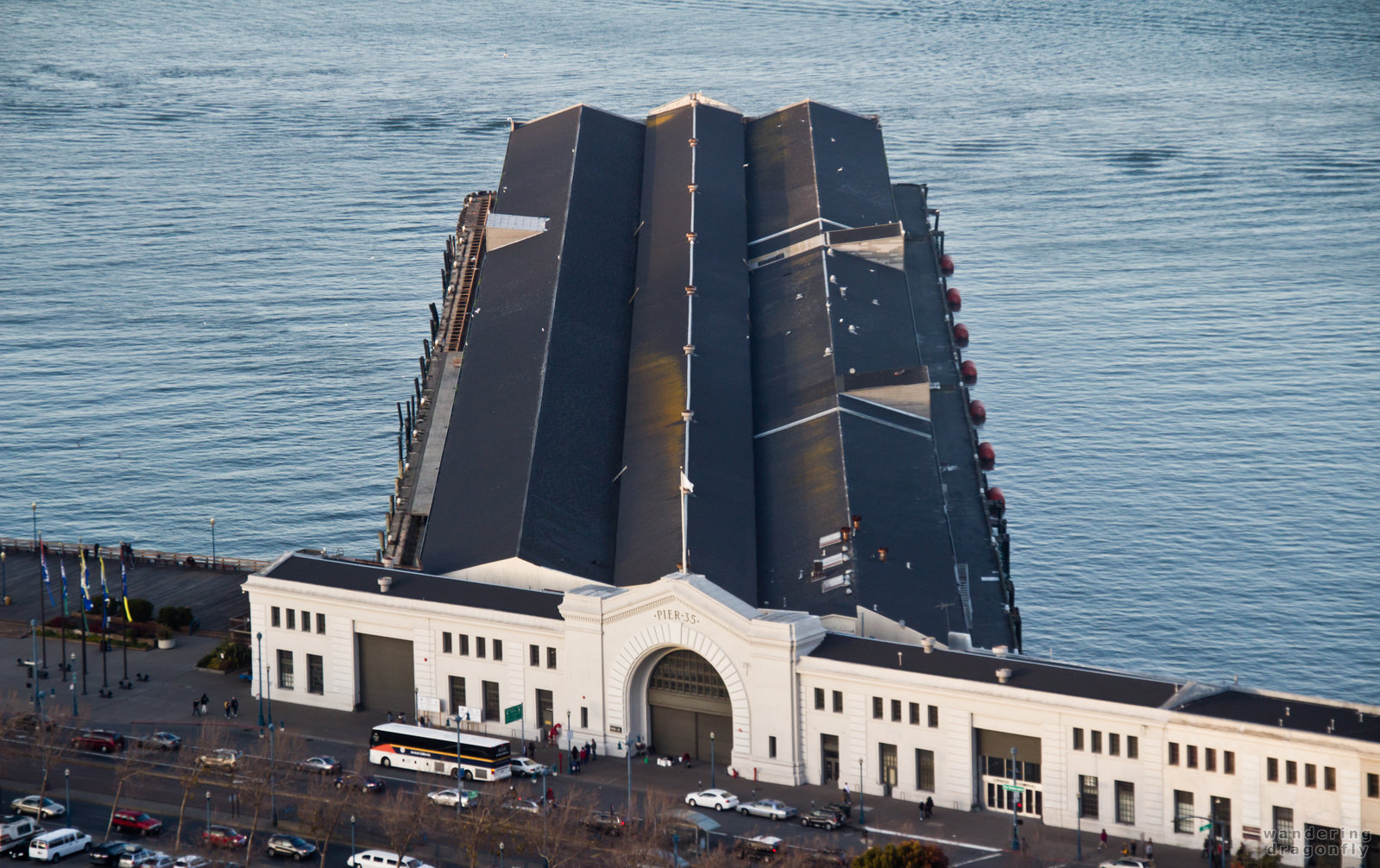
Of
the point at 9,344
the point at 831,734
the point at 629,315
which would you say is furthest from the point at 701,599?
the point at 9,344

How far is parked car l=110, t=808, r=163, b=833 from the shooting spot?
89812 millimetres

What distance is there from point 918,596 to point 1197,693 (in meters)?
20.1

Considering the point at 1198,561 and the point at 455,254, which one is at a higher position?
the point at 455,254

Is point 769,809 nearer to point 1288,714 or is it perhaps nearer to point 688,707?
point 688,707

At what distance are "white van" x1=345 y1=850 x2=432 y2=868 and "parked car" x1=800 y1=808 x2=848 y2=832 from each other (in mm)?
17882

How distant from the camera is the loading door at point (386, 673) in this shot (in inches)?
4218

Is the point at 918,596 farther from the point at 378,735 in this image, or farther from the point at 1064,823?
the point at 378,735

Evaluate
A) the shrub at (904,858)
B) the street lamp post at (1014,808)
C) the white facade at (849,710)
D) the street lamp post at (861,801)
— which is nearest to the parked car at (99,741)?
the white facade at (849,710)

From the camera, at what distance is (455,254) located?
184 metres

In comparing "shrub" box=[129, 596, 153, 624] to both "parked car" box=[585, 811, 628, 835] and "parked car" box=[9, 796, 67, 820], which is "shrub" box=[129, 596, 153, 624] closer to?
"parked car" box=[9, 796, 67, 820]

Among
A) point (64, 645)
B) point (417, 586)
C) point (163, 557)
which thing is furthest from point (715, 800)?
point (163, 557)

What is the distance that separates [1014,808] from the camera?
90125 mm

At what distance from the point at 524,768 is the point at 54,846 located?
22.4 meters

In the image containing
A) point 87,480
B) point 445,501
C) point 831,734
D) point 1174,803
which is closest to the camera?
point 1174,803
